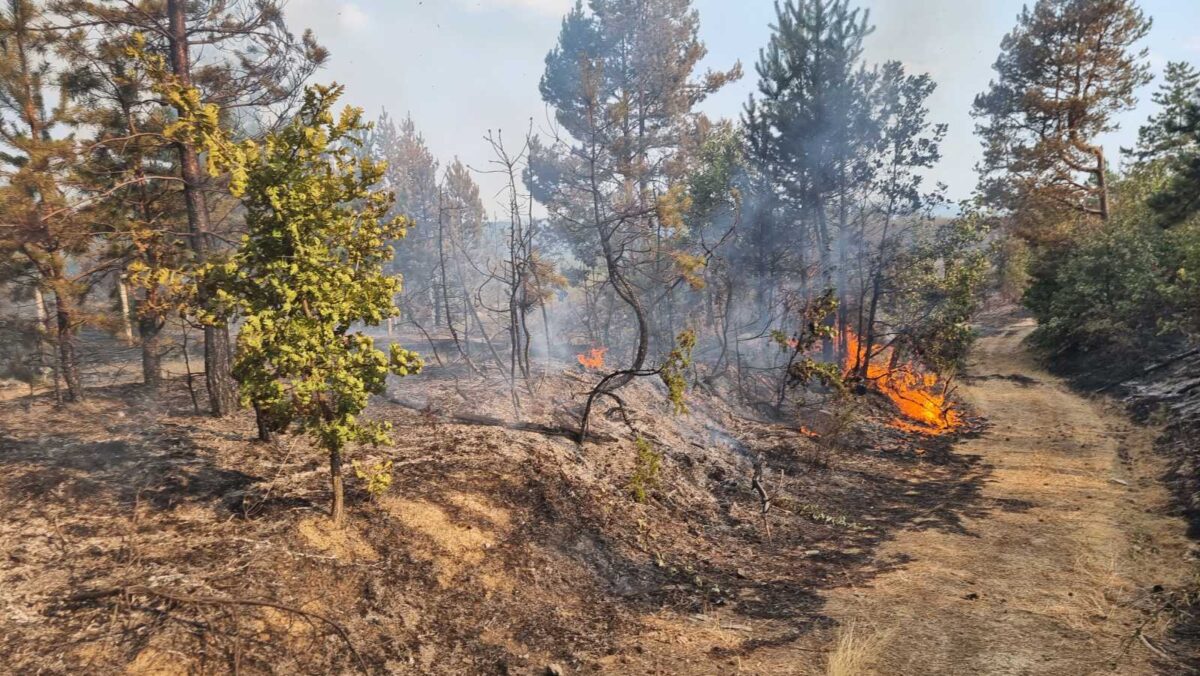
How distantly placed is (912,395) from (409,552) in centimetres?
1784

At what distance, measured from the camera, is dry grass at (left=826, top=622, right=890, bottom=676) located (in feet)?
17.4

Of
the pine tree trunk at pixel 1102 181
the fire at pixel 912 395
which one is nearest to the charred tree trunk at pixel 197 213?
the fire at pixel 912 395

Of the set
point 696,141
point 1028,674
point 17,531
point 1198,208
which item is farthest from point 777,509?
Answer: point 696,141

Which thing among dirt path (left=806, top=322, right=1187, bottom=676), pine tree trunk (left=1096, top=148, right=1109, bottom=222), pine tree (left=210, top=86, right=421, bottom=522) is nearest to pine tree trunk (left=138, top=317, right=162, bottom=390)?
pine tree (left=210, top=86, right=421, bottom=522)

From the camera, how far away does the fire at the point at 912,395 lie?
55.7 feet

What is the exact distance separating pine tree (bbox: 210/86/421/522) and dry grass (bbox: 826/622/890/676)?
4.88 metres

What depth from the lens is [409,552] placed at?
6359mm

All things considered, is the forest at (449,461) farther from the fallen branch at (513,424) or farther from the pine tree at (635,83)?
the pine tree at (635,83)

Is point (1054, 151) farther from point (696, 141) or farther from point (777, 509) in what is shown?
point (777, 509)

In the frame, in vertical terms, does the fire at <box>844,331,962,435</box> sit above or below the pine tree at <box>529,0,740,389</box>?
below

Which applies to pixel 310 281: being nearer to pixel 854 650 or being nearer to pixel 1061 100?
pixel 854 650

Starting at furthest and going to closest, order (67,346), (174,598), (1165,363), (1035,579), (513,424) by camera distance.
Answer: (1165,363) < (67,346) < (513,424) < (1035,579) < (174,598)

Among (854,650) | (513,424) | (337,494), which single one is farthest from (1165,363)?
(337,494)

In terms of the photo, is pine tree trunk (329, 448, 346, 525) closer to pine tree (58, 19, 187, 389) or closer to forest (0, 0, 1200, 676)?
forest (0, 0, 1200, 676)
